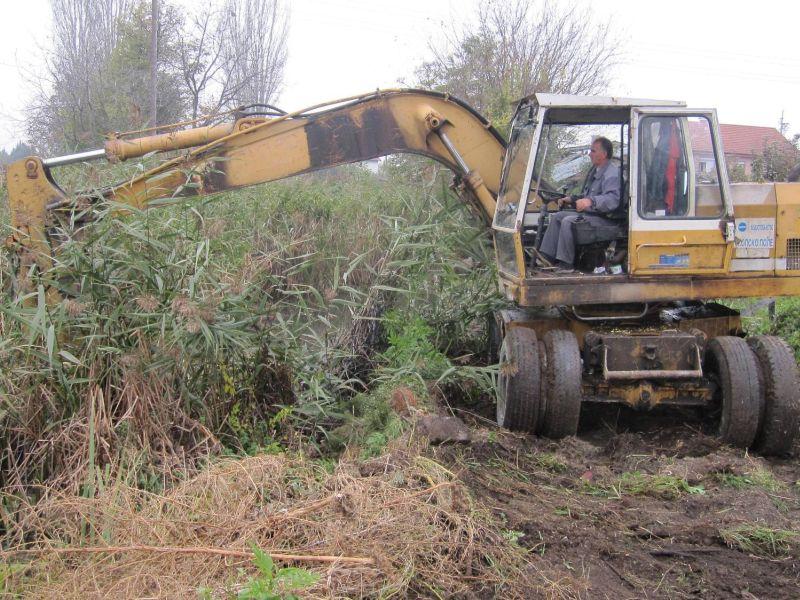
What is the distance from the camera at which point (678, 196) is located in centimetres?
586

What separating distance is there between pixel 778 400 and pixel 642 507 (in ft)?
5.44

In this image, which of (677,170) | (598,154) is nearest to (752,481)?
(677,170)

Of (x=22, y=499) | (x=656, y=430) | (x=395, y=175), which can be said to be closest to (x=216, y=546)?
(x=22, y=499)

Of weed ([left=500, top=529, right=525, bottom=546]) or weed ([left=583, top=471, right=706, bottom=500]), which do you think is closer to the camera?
weed ([left=500, top=529, right=525, bottom=546])

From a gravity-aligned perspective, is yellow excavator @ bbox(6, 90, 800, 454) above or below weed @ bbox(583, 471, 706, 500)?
above

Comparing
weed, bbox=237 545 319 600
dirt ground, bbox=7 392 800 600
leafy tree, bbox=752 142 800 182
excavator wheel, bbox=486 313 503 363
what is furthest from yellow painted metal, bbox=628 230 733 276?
leafy tree, bbox=752 142 800 182

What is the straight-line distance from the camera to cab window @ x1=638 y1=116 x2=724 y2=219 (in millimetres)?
5852

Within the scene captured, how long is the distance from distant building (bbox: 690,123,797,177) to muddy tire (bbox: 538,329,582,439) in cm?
168

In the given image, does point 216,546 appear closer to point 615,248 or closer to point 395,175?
point 615,248

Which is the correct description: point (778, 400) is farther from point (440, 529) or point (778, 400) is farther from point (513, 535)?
point (440, 529)

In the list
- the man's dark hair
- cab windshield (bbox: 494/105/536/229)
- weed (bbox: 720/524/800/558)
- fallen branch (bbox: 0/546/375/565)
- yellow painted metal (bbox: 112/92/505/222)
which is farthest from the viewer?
the man's dark hair

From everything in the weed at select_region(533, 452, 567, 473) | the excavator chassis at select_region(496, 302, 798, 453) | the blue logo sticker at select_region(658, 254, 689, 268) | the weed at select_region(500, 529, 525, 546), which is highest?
the blue logo sticker at select_region(658, 254, 689, 268)

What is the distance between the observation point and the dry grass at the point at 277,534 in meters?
3.35

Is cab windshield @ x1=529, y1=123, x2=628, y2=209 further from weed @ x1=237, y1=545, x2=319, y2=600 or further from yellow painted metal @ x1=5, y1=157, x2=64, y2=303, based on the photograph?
weed @ x1=237, y1=545, x2=319, y2=600
